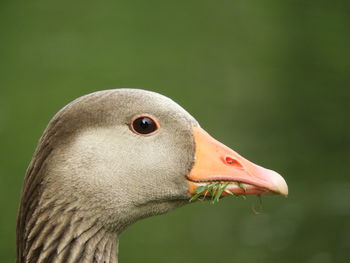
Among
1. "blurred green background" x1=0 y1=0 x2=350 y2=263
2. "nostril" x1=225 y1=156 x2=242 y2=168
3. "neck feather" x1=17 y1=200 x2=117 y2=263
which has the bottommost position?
"neck feather" x1=17 y1=200 x2=117 y2=263

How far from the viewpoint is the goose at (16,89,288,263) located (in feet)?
15.1

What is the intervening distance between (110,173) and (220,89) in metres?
10.2

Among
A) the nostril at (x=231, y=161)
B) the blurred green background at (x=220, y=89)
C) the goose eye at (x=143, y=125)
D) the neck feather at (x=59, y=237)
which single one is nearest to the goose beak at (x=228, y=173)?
the nostril at (x=231, y=161)

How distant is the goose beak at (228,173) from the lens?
4656 mm

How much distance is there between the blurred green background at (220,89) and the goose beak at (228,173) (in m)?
4.11

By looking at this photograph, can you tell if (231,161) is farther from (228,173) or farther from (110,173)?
(110,173)

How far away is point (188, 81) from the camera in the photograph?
1538cm

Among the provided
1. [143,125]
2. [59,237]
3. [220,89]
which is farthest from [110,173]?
[220,89]

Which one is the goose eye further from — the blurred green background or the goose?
the blurred green background

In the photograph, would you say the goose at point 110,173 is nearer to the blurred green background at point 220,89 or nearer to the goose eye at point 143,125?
the goose eye at point 143,125

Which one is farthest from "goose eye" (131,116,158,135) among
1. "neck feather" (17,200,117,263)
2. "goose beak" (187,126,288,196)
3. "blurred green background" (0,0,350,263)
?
"blurred green background" (0,0,350,263)

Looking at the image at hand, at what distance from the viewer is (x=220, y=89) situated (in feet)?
48.6

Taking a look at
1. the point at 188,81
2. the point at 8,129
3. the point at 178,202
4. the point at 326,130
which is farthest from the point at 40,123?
the point at 178,202

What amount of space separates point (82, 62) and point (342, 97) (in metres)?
6.01
